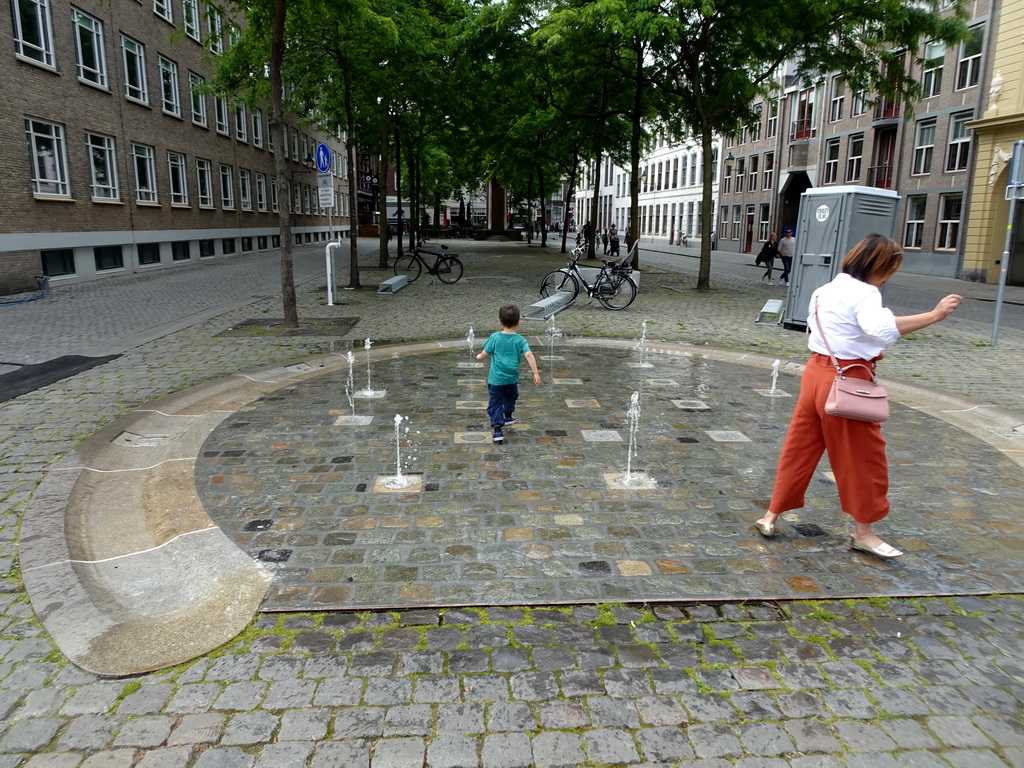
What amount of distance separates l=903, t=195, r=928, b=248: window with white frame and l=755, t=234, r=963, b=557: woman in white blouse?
30.8 m

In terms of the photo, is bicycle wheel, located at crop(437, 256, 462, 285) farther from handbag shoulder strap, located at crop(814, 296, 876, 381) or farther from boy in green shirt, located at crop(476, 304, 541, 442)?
handbag shoulder strap, located at crop(814, 296, 876, 381)

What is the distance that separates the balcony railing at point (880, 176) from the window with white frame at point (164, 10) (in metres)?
29.8

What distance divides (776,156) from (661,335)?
3651cm

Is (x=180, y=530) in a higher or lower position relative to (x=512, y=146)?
lower

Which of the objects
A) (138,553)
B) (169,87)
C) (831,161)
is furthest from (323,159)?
(831,161)

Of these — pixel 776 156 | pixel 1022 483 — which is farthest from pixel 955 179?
pixel 1022 483

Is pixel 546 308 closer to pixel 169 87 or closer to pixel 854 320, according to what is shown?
pixel 854 320

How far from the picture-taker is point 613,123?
1169 inches

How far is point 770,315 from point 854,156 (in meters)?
26.4

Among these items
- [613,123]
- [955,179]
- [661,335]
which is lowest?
[661,335]

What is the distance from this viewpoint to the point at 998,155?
25.3m

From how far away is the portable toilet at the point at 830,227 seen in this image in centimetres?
1205

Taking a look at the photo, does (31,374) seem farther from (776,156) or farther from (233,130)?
(776,156)

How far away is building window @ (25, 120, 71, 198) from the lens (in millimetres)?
19391
